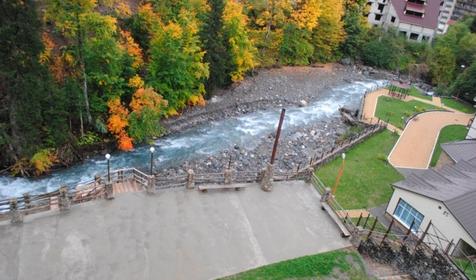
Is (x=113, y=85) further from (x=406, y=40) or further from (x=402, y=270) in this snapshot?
(x=406, y=40)

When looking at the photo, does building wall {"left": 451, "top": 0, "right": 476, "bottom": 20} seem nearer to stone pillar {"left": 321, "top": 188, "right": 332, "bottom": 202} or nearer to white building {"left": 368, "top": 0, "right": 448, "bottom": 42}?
white building {"left": 368, "top": 0, "right": 448, "bottom": 42}

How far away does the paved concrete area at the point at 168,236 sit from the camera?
50.5 feet

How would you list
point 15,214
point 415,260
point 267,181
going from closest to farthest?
point 15,214 < point 415,260 < point 267,181

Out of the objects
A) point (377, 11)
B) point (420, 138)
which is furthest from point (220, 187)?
point (377, 11)

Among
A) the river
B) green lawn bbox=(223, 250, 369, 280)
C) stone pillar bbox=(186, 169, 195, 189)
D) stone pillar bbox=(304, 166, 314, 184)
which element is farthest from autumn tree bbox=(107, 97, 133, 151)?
green lawn bbox=(223, 250, 369, 280)

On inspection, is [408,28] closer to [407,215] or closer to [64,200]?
[407,215]

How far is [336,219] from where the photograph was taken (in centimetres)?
2039

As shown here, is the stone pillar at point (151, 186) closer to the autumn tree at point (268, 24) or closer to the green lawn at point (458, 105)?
the autumn tree at point (268, 24)

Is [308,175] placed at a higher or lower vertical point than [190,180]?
lower

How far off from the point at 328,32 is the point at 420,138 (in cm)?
2426

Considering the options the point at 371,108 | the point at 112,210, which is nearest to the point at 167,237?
the point at 112,210

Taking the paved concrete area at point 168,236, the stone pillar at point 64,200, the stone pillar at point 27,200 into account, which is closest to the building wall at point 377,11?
the paved concrete area at point 168,236

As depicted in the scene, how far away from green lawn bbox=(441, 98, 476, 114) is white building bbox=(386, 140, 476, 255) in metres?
24.2

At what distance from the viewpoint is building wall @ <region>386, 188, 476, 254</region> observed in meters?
20.2
